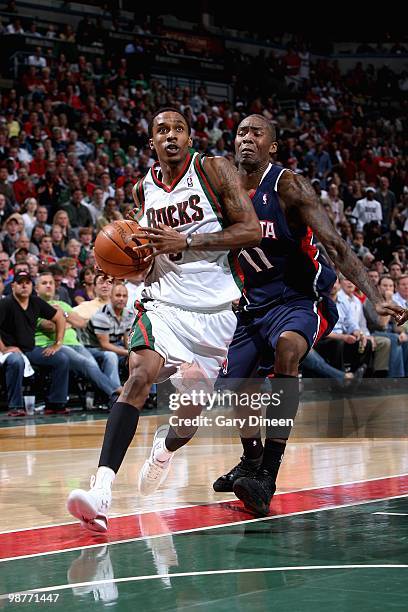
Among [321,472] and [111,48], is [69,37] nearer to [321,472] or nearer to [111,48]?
[111,48]

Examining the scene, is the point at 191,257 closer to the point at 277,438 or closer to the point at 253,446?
the point at 277,438

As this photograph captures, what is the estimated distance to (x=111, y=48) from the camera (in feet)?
69.1

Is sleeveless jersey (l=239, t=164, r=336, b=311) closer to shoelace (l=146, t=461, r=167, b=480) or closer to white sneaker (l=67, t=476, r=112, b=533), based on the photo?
shoelace (l=146, t=461, r=167, b=480)

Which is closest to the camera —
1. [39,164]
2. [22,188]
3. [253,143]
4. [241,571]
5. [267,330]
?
[241,571]

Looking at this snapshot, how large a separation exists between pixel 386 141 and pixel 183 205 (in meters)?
20.3

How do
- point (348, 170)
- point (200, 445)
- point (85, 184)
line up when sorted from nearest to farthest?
point (200, 445) → point (85, 184) → point (348, 170)

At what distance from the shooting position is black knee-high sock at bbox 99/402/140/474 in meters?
4.34

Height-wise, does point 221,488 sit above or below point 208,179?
below

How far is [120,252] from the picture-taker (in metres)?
4.76

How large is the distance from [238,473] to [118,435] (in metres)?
1.18

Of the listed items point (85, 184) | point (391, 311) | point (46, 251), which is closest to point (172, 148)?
point (391, 311)

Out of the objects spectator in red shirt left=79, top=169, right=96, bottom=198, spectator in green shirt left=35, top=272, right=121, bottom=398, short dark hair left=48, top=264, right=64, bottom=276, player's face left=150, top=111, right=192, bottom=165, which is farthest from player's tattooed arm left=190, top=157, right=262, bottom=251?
spectator in red shirt left=79, top=169, right=96, bottom=198

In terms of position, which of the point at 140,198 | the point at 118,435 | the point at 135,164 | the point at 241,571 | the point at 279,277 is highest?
the point at 135,164

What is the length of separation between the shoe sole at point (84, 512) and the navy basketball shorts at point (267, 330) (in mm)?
1216
